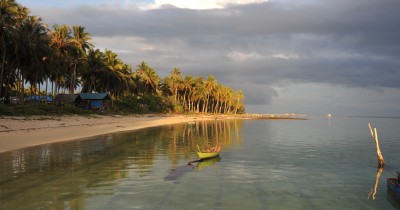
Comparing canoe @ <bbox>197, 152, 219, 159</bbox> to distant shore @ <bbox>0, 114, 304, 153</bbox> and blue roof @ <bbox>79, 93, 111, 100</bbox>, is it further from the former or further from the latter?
blue roof @ <bbox>79, 93, 111, 100</bbox>

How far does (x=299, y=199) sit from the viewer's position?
13477 millimetres

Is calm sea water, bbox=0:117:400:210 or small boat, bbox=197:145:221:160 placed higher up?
small boat, bbox=197:145:221:160

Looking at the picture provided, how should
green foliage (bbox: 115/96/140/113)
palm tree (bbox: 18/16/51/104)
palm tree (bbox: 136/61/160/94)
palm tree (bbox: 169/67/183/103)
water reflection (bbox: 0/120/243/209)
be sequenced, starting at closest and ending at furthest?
water reflection (bbox: 0/120/243/209)
palm tree (bbox: 18/16/51/104)
green foliage (bbox: 115/96/140/113)
palm tree (bbox: 136/61/160/94)
palm tree (bbox: 169/67/183/103)

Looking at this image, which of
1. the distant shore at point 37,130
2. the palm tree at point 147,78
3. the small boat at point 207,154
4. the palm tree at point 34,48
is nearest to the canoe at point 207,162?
the small boat at point 207,154

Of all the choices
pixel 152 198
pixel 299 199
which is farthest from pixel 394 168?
pixel 152 198

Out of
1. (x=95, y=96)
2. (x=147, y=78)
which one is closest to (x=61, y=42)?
(x=95, y=96)

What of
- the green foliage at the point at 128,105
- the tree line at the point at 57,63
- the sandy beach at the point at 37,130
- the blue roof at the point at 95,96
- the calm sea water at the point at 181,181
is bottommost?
the calm sea water at the point at 181,181

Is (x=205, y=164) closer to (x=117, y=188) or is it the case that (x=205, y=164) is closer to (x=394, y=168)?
(x=117, y=188)

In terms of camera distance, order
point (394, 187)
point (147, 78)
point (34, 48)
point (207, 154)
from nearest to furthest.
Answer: point (394, 187) < point (207, 154) < point (34, 48) < point (147, 78)

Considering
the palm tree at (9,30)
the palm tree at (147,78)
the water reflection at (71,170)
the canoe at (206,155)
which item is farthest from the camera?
the palm tree at (147,78)

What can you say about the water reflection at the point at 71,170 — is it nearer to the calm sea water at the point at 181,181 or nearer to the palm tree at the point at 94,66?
the calm sea water at the point at 181,181

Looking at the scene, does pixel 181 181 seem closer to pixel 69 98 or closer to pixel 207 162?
pixel 207 162

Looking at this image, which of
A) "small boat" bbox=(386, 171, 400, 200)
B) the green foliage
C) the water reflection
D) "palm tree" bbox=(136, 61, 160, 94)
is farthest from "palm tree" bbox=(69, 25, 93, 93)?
"small boat" bbox=(386, 171, 400, 200)

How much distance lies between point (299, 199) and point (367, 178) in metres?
7.25
